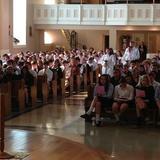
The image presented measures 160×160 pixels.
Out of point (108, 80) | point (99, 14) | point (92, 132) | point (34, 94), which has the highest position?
point (99, 14)

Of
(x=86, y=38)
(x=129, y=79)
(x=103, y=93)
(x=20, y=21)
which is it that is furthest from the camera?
(x=86, y=38)

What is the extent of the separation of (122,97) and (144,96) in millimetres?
527

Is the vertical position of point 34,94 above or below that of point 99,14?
below

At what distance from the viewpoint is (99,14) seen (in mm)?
27547

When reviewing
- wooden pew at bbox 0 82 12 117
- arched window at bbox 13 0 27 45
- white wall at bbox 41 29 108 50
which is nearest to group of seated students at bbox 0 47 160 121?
wooden pew at bbox 0 82 12 117

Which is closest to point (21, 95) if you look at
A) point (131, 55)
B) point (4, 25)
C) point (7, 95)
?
point (7, 95)

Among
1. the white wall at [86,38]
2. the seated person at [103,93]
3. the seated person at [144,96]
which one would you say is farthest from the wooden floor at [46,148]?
the white wall at [86,38]

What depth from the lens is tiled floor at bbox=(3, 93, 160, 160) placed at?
29.5 feet

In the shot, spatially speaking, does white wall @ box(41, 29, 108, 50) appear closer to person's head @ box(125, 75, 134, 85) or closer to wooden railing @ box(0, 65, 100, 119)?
wooden railing @ box(0, 65, 100, 119)

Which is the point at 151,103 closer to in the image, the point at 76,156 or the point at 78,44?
the point at 76,156

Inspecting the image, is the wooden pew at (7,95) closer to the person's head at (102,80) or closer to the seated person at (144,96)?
the person's head at (102,80)

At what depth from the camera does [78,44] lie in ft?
102

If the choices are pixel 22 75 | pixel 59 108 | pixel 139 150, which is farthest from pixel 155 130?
pixel 22 75

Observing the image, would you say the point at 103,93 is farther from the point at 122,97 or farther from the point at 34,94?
the point at 34,94
